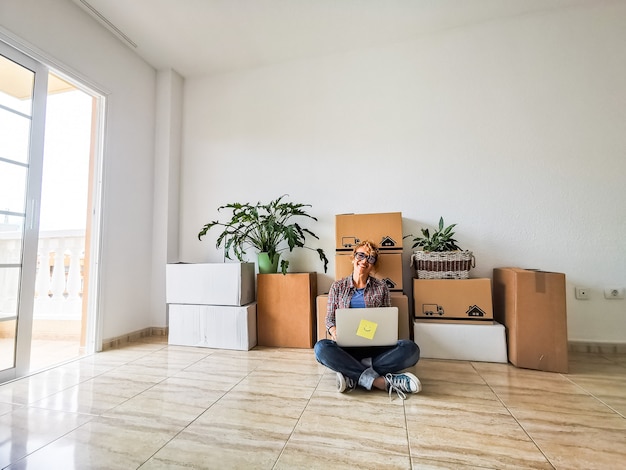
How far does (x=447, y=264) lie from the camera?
87.7 inches

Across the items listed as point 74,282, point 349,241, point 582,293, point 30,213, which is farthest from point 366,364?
point 74,282

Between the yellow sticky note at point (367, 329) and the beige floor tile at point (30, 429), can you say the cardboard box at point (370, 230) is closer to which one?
the yellow sticky note at point (367, 329)

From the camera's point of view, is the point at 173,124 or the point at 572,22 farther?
the point at 173,124

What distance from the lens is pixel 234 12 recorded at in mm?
2430

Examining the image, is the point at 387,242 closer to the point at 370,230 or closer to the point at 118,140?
the point at 370,230

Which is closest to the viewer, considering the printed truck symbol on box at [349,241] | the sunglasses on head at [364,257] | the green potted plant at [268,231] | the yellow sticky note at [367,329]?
the yellow sticky note at [367,329]

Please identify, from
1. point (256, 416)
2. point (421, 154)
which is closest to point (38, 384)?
point (256, 416)

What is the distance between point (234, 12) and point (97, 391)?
110 inches

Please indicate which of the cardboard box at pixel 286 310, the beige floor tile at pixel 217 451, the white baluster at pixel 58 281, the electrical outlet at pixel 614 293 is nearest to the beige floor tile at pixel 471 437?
the beige floor tile at pixel 217 451

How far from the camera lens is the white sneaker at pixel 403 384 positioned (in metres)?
1.56

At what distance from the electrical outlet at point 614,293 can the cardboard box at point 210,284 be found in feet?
9.05

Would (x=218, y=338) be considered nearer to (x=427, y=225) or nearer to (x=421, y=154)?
(x=427, y=225)

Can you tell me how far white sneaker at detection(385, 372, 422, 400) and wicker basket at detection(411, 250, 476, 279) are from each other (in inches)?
34.6

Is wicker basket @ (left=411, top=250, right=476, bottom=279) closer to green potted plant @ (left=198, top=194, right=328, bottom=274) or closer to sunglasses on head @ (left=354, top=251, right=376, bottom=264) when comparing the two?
sunglasses on head @ (left=354, top=251, right=376, bottom=264)
